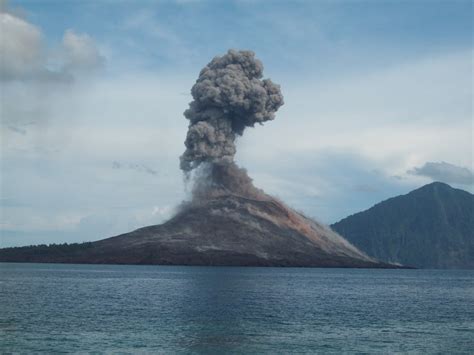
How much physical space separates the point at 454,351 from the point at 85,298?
183ft

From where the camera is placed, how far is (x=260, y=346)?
2110 inches

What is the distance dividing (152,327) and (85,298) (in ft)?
113

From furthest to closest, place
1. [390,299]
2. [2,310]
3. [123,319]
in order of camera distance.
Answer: [390,299], [2,310], [123,319]

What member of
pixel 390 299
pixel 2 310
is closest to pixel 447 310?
pixel 390 299

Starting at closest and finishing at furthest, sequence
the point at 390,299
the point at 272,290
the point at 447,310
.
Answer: the point at 447,310 < the point at 390,299 < the point at 272,290

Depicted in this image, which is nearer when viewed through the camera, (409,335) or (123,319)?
(409,335)

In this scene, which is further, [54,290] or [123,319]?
[54,290]

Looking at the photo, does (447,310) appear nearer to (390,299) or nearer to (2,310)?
(390,299)

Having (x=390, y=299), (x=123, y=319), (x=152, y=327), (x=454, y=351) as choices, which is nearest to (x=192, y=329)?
(x=152, y=327)

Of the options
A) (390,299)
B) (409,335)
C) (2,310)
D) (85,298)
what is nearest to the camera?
(409,335)

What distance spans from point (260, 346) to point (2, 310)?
3429 cm

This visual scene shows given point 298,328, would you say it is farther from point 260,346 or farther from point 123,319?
point 123,319

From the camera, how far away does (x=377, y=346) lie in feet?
180

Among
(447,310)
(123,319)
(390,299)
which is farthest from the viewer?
(390,299)
